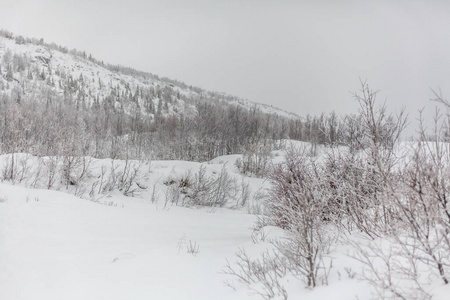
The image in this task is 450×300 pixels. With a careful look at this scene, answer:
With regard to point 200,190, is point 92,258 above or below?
above

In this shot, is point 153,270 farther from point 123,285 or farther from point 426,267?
point 426,267

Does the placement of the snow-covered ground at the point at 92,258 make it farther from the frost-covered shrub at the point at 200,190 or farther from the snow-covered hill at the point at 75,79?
the snow-covered hill at the point at 75,79

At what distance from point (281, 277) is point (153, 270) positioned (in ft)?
7.11

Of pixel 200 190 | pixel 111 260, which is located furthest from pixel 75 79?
pixel 111 260

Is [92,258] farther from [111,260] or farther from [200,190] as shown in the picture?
[200,190]

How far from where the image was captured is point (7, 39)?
65.9 metres

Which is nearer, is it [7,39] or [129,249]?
[129,249]

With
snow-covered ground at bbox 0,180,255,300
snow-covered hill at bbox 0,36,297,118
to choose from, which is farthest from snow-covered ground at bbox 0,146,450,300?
snow-covered hill at bbox 0,36,297,118

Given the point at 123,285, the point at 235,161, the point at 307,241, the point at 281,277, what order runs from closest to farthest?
1. the point at 307,241
2. the point at 281,277
3. the point at 123,285
4. the point at 235,161

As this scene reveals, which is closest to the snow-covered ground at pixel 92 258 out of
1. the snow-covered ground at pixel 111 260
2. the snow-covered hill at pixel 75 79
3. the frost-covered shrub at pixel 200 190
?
the snow-covered ground at pixel 111 260

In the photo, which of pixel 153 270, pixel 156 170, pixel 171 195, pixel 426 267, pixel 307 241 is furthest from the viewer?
pixel 156 170

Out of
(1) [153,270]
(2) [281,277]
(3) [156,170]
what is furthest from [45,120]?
(2) [281,277]

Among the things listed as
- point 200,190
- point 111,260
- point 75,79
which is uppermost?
point 75,79

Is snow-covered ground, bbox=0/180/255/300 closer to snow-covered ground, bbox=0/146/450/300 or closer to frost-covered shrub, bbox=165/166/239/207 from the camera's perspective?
snow-covered ground, bbox=0/146/450/300
